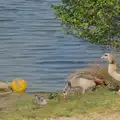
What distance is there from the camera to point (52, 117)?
55.0 ft

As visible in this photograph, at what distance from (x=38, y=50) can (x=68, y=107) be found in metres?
18.7

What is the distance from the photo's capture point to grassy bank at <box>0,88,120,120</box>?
1712 centimetres

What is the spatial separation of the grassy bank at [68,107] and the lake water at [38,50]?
5609 mm

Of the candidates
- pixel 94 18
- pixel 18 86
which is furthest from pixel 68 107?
pixel 18 86

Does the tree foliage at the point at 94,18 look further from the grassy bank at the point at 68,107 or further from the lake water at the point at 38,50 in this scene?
the lake water at the point at 38,50

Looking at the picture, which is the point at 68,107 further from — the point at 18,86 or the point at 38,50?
the point at 38,50

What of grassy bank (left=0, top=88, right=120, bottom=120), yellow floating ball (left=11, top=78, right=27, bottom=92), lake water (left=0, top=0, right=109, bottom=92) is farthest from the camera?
lake water (left=0, top=0, right=109, bottom=92)

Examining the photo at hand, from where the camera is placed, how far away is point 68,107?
18375 millimetres

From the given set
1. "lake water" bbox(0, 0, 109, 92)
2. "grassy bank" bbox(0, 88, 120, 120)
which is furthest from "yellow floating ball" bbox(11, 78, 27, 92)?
"grassy bank" bbox(0, 88, 120, 120)

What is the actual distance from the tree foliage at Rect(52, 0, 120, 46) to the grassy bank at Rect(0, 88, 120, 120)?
210cm

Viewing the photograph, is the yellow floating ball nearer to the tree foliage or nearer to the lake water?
the lake water

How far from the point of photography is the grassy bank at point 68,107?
674 inches

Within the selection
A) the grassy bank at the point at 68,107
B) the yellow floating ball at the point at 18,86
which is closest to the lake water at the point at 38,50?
the yellow floating ball at the point at 18,86

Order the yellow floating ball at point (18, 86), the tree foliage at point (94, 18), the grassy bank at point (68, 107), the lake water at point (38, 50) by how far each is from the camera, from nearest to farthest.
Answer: the grassy bank at point (68, 107), the tree foliage at point (94, 18), the yellow floating ball at point (18, 86), the lake water at point (38, 50)
